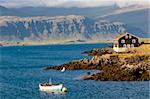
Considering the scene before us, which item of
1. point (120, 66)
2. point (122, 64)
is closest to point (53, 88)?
point (120, 66)

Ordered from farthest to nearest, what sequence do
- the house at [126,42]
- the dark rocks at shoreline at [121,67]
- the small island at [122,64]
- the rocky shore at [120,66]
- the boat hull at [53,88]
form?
the house at [126,42]
the small island at [122,64]
the rocky shore at [120,66]
the dark rocks at shoreline at [121,67]
the boat hull at [53,88]

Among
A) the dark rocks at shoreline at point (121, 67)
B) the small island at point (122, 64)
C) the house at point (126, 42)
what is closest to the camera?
the dark rocks at shoreline at point (121, 67)

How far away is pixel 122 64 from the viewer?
115 meters

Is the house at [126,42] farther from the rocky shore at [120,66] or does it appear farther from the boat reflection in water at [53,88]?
the boat reflection in water at [53,88]

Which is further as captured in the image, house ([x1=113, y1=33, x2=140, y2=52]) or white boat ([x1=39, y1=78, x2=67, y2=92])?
house ([x1=113, y1=33, x2=140, y2=52])

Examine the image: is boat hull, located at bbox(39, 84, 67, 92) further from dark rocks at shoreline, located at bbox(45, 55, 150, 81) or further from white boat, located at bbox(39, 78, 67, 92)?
dark rocks at shoreline, located at bbox(45, 55, 150, 81)

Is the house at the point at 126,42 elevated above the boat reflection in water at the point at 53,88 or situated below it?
above

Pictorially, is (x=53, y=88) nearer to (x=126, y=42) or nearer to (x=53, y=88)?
(x=53, y=88)

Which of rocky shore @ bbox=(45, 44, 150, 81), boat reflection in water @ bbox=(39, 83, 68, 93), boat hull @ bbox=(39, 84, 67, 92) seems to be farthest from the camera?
rocky shore @ bbox=(45, 44, 150, 81)

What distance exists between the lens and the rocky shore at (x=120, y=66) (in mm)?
103062

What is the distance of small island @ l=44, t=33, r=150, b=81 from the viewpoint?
103m

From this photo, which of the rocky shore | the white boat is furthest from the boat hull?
the rocky shore

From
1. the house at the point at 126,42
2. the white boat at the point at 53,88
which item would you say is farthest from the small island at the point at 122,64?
the white boat at the point at 53,88

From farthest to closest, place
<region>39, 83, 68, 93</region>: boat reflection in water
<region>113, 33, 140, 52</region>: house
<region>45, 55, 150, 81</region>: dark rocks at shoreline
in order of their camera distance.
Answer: <region>113, 33, 140, 52</region>: house < <region>45, 55, 150, 81</region>: dark rocks at shoreline < <region>39, 83, 68, 93</region>: boat reflection in water
